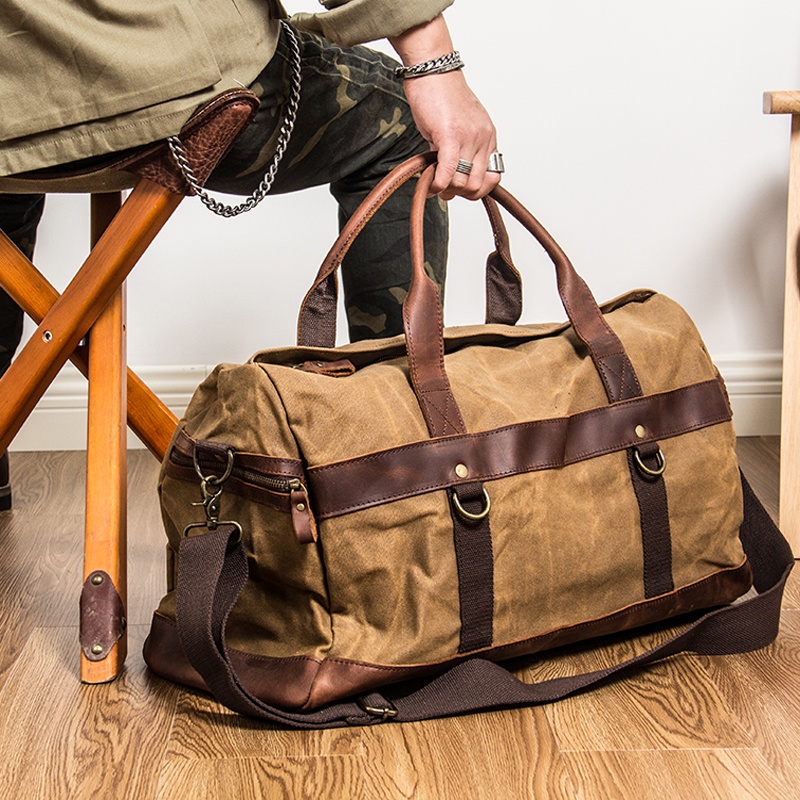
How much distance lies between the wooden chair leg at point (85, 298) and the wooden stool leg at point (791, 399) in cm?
80

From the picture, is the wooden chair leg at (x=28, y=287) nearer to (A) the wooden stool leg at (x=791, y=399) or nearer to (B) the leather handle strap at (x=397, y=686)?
(B) the leather handle strap at (x=397, y=686)

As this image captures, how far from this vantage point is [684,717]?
3.42 feet

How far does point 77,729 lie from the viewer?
1.05 meters

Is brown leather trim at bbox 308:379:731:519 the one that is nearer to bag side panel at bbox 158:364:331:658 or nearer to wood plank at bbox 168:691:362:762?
bag side panel at bbox 158:364:331:658

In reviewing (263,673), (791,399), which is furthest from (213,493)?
(791,399)

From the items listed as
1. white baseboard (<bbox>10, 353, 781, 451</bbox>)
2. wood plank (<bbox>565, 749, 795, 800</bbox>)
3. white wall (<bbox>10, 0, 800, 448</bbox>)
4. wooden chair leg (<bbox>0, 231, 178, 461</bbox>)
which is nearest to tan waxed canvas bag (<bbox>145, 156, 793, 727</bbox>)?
wood plank (<bbox>565, 749, 795, 800</bbox>)

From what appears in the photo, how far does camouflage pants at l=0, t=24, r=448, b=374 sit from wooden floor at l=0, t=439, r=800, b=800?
49cm

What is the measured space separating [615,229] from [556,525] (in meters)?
1.16

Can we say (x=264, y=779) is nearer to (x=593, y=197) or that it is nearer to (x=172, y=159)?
(x=172, y=159)

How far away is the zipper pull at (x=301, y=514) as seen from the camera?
0.98m

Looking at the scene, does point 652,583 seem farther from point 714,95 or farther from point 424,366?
point 714,95

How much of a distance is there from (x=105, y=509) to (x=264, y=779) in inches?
13.8

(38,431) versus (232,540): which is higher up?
(232,540)

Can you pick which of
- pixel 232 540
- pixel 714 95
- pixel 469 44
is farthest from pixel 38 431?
pixel 714 95
